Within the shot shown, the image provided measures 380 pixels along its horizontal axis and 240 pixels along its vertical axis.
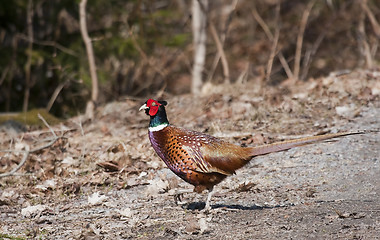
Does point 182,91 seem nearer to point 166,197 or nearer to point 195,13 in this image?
point 195,13

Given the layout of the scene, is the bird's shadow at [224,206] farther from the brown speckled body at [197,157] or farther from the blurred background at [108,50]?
the blurred background at [108,50]

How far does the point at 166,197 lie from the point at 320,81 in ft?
13.5

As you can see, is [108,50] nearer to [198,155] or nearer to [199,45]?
[199,45]

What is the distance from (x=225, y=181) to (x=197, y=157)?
907 millimetres

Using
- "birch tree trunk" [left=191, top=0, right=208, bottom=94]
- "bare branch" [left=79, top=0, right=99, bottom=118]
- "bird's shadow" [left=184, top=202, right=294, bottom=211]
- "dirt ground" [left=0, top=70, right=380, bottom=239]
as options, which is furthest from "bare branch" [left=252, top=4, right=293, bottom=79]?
"bird's shadow" [left=184, top=202, right=294, bottom=211]

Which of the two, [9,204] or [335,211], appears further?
[9,204]

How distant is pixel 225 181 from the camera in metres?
5.08

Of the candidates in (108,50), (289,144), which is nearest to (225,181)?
(289,144)

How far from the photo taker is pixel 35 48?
955 cm

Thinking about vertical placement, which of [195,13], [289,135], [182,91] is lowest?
[182,91]

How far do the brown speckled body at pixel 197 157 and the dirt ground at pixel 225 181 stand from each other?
27 centimetres

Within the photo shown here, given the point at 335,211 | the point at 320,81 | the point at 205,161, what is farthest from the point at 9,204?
the point at 320,81

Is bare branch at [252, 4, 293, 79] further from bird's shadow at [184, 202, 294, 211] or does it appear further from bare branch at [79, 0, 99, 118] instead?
bird's shadow at [184, 202, 294, 211]

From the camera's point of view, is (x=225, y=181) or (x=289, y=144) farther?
(x=225, y=181)
